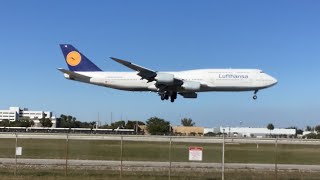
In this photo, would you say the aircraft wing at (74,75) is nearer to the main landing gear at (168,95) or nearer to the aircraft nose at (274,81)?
the main landing gear at (168,95)

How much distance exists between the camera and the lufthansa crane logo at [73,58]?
58.3 m

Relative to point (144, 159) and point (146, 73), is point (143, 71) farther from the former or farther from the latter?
point (144, 159)

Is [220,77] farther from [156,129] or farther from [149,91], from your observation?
[156,129]

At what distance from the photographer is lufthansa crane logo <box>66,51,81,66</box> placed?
2296 inches

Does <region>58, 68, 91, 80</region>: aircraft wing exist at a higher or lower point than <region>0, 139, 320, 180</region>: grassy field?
higher

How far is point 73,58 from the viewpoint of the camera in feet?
193

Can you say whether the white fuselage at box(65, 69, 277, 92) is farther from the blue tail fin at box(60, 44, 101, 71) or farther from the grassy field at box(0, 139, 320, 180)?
the blue tail fin at box(60, 44, 101, 71)

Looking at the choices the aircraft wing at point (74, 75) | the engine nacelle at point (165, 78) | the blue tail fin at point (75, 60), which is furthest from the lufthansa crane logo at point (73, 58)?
the engine nacelle at point (165, 78)

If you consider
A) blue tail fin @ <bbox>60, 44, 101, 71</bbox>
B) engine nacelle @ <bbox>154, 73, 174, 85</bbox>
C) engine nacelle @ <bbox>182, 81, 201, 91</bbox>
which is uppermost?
blue tail fin @ <bbox>60, 44, 101, 71</bbox>

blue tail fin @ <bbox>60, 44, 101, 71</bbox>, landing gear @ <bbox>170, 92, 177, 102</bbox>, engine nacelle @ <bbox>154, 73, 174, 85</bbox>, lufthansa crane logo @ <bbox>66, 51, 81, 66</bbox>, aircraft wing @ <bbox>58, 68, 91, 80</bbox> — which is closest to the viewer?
engine nacelle @ <bbox>154, 73, 174, 85</bbox>

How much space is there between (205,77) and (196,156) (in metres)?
28.6

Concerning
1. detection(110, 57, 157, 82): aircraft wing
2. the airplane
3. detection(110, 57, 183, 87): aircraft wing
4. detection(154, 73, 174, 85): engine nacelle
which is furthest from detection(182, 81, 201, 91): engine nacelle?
detection(110, 57, 157, 82): aircraft wing

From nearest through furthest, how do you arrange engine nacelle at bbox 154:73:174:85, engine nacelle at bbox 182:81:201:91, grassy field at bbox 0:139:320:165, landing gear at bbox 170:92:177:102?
grassy field at bbox 0:139:320:165 → engine nacelle at bbox 154:73:174:85 → engine nacelle at bbox 182:81:201:91 → landing gear at bbox 170:92:177:102

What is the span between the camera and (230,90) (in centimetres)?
4878
